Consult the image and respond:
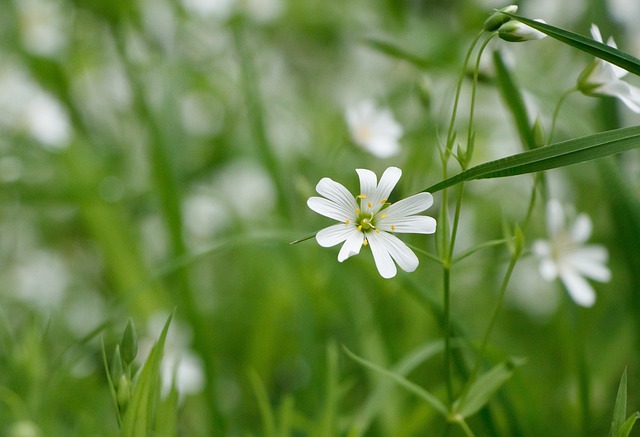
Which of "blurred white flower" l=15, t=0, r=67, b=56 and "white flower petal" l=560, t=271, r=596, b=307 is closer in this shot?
"white flower petal" l=560, t=271, r=596, b=307

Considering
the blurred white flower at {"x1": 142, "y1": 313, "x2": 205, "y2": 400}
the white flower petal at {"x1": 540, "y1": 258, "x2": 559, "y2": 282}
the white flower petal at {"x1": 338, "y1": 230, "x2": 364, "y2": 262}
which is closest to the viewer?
the white flower petal at {"x1": 338, "y1": 230, "x2": 364, "y2": 262}

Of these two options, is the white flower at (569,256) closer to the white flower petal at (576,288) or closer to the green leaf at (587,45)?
the white flower petal at (576,288)

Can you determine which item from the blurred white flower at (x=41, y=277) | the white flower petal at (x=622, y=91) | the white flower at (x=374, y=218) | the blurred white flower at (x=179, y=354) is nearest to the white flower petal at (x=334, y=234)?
the white flower at (x=374, y=218)

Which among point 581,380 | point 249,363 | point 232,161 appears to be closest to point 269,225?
point 232,161

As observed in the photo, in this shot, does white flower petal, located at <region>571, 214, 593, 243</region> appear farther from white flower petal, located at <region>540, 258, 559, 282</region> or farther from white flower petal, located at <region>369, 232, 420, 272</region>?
white flower petal, located at <region>369, 232, 420, 272</region>

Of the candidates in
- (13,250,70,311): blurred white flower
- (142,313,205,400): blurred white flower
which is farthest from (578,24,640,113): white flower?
(13,250,70,311): blurred white flower

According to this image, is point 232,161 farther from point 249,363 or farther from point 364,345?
point 364,345
